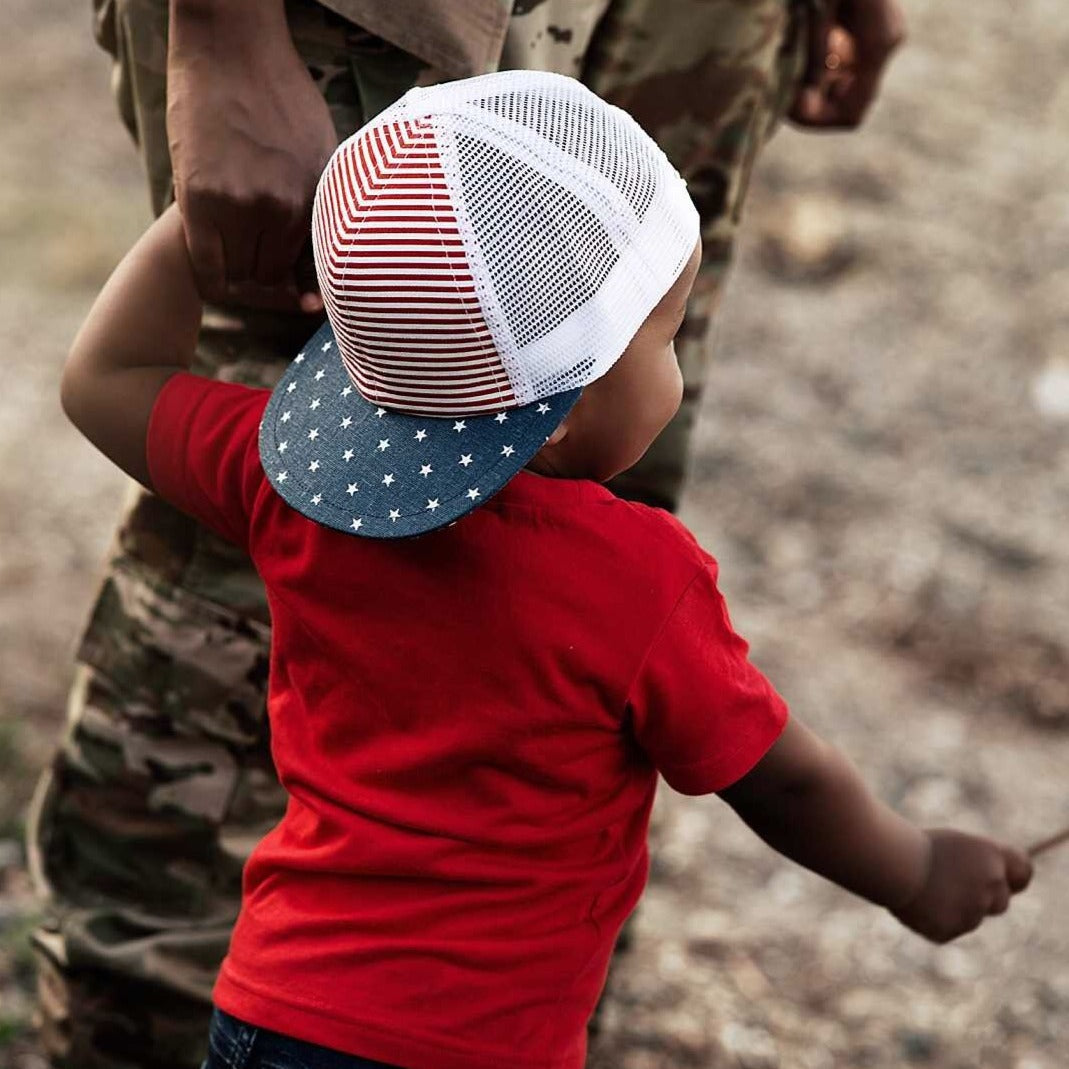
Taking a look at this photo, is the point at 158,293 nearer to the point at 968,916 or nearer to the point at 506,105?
the point at 506,105

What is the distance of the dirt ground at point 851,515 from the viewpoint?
2.63m

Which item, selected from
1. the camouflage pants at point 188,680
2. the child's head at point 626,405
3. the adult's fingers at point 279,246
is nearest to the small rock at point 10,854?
Answer: the camouflage pants at point 188,680

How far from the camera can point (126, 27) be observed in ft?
5.82

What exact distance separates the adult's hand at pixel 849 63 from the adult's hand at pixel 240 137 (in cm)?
106

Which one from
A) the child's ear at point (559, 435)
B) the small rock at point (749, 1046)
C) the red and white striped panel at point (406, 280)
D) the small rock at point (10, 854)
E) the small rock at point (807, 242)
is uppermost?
the red and white striped panel at point (406, 280)

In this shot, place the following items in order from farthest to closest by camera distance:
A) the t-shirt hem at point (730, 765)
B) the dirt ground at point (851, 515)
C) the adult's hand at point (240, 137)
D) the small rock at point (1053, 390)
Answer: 1. the small rock at point (1053, 390)
2. the dirt ground at point (851, 515)
3. the adult's hand at point (240, 137)
4. the t-shirt hem at point (730, 765)

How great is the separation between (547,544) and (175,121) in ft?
1.83

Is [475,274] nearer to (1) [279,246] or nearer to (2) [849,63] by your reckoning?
(1) [279,246]

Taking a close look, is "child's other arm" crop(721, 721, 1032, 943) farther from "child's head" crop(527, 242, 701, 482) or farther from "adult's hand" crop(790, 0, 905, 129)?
Result: "adult's hand" crop(790, 0, 905, 129)

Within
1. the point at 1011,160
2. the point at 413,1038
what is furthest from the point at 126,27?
the point at 1011,160

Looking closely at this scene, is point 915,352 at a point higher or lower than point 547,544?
lower

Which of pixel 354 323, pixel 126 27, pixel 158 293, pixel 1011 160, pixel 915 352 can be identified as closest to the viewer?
pixel 354 323

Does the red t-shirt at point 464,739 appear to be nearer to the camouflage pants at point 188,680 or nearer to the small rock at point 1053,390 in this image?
the camouflage pants at point 188,680

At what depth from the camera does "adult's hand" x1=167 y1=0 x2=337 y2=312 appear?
152 centimetres
